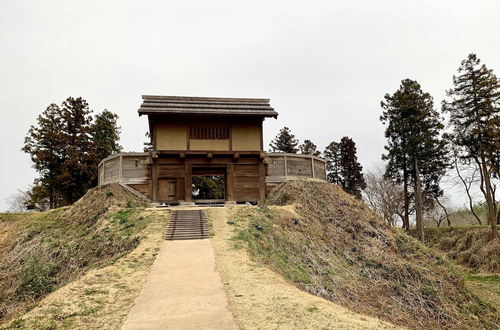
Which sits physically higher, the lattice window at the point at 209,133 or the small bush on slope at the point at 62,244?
the lattice window at the point at 209,133

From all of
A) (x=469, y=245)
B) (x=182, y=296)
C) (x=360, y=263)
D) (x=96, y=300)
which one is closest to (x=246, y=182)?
(x=360, y=263)

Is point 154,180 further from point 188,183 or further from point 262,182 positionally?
point 262,182

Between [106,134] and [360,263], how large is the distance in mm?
30351

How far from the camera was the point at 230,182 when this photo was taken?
Result: 2194cm

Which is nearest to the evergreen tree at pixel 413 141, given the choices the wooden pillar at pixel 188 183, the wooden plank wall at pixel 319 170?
the wooden plank wall at pixel 319 170

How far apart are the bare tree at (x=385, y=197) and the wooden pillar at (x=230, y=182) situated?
27147 millimetres

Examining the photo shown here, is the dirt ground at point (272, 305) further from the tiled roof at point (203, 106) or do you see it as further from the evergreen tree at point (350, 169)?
the evergreen tree at point (350, 169)

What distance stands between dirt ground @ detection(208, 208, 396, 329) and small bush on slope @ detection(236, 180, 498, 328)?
1.20 metres

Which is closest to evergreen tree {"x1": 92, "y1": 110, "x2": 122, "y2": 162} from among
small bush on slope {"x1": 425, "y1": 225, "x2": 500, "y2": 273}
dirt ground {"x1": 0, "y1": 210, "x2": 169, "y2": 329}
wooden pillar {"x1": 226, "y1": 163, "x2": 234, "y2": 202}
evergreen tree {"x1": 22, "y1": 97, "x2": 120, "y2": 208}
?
evergreen tree {"x1": 22, "y1": 97, "x2": 120, "y2": 208}

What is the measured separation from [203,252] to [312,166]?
13.7 metres

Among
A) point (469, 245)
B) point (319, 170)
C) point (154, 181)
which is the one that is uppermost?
point (319, 170)

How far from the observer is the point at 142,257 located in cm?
1072

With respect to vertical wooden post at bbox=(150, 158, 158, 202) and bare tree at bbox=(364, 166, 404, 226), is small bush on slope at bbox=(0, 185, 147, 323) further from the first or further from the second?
bare tree at bbox=(364, 166, 404, 226)

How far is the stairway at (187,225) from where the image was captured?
13.4 m
